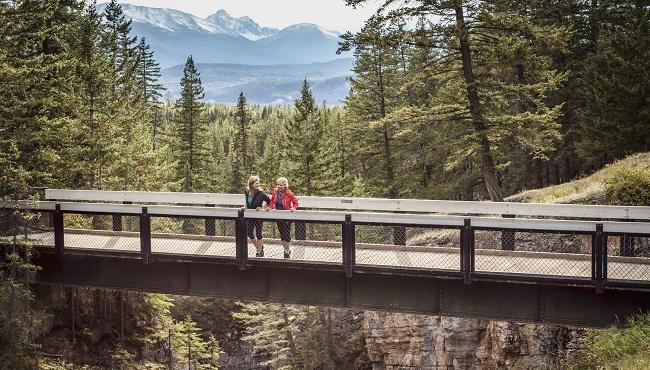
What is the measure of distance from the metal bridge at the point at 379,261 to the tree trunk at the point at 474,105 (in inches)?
200

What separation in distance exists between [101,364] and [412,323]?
36.8 ft

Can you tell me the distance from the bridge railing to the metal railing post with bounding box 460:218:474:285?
2 centimetres

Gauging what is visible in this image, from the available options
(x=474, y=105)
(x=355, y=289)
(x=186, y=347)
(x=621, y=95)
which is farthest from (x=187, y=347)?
(x=621, y=95)

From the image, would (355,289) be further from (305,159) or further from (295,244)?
(305,159)

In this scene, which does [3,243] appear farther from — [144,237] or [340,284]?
[340,284]

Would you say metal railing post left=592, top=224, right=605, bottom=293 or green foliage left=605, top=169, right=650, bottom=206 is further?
green foliage left=605, top=169, right=650, bottom=206

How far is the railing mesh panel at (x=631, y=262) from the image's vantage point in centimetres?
1190

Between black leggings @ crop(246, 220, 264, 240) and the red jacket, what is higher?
the red jacket

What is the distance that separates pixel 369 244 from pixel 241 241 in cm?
298

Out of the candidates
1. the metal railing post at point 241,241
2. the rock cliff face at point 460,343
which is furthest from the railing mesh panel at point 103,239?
the rock cliff face at point 460,343

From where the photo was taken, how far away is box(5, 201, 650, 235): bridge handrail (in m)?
11.3

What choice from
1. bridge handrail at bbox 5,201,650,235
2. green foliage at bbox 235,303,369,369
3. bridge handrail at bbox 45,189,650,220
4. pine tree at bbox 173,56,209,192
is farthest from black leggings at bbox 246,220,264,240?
pine tree at bbox 173,56,209,192

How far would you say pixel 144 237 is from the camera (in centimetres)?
1388

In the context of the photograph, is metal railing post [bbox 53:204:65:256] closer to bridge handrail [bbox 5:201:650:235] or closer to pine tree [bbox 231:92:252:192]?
bridge handrail [bbox 5:201:650:235]
